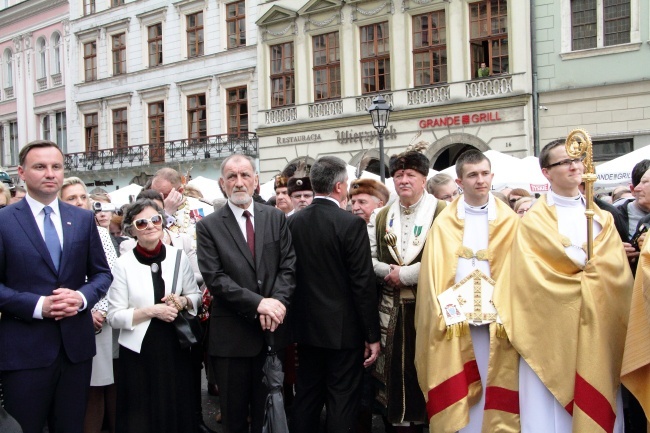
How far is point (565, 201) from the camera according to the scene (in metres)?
3.96

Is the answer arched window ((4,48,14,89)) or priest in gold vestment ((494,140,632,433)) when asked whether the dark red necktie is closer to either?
priest in gold vestment ((494,140,632,433))

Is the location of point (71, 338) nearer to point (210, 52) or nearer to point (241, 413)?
point (241, 413)

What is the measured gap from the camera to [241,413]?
4258 mm

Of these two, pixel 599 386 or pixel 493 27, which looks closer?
pixel 599 386

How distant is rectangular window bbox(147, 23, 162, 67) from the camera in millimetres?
27797

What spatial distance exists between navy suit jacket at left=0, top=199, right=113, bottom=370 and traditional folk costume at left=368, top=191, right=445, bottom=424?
193 cm

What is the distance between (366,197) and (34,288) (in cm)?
275

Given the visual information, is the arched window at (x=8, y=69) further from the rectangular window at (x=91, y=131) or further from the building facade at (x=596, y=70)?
the building facade at (x=596, y=70)

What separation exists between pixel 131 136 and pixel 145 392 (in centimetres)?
2596

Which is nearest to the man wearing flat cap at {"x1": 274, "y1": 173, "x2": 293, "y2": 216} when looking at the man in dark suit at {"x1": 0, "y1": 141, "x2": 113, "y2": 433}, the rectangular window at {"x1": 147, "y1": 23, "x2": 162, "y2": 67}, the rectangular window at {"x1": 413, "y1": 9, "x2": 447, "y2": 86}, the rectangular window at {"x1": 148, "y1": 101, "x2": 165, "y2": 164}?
the man in dark suit at {"x1": 0, "y1": 141, "x2": 113, "y2": 433}

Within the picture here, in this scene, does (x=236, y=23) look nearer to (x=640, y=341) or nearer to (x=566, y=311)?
(x=566, y=311)

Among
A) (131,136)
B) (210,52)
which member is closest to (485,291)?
(210,52)

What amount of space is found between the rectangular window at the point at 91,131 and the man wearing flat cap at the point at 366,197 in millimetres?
27240

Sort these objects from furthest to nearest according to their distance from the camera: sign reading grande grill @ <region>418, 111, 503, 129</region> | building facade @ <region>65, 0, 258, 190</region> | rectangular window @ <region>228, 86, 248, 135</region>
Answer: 1. building facade @ <region>65, 0, 258, 190</region>
2. rectangular window @ <region>228, 86, 248, 135</region>
3. sign reading grande grill @ <region>418, 111, 503, 129</region>
